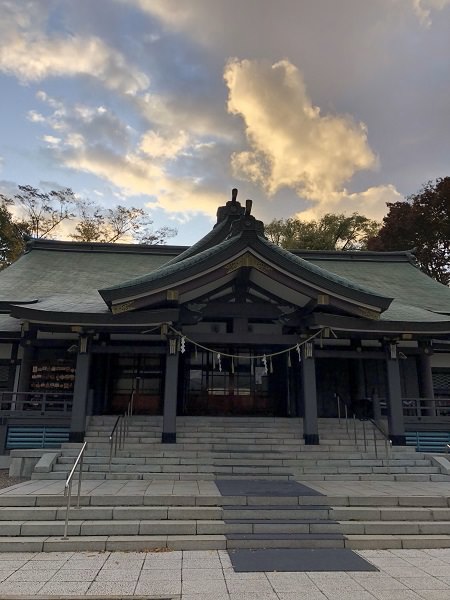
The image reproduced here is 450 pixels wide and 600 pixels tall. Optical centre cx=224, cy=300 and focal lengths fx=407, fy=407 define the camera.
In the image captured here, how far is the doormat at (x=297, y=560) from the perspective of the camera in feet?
17.1

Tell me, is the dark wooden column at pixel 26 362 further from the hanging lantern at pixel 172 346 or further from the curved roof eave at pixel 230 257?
the hanging lantern at pixel 172 346

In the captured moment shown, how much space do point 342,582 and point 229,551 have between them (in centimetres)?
168

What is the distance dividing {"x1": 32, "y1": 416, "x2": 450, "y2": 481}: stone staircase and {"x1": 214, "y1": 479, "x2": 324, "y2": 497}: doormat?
1.58 ft

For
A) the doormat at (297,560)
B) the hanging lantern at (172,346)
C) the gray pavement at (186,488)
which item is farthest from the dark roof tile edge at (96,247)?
the doormat at (297,560)

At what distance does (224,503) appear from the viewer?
271 inches

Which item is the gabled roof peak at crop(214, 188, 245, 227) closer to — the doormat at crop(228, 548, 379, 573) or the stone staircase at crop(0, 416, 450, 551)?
the stone staircase at crop(0, 416, 450, 551)

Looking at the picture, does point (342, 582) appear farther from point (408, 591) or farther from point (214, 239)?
point (214, 239)

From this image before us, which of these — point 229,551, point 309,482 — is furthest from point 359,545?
point 309,482

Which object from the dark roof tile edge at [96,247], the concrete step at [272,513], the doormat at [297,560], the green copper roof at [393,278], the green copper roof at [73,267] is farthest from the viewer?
the dark roof tile edge at [96,247]

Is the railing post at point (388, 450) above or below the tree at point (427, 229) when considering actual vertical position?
below

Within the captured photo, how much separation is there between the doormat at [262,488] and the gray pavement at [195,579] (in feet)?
5.42

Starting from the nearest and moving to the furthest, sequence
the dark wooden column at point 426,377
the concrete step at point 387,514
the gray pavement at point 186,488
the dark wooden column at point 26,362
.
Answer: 1. the concrete step at point 387,514
2. the gray pavement at point 186,488
3. the dark wooden column at point 26,362
4. the dark wooden column at point 426,377

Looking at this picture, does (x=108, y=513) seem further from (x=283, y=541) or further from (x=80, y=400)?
(x=80, y=400)

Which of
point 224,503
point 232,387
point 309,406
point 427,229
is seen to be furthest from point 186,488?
point 427,229
